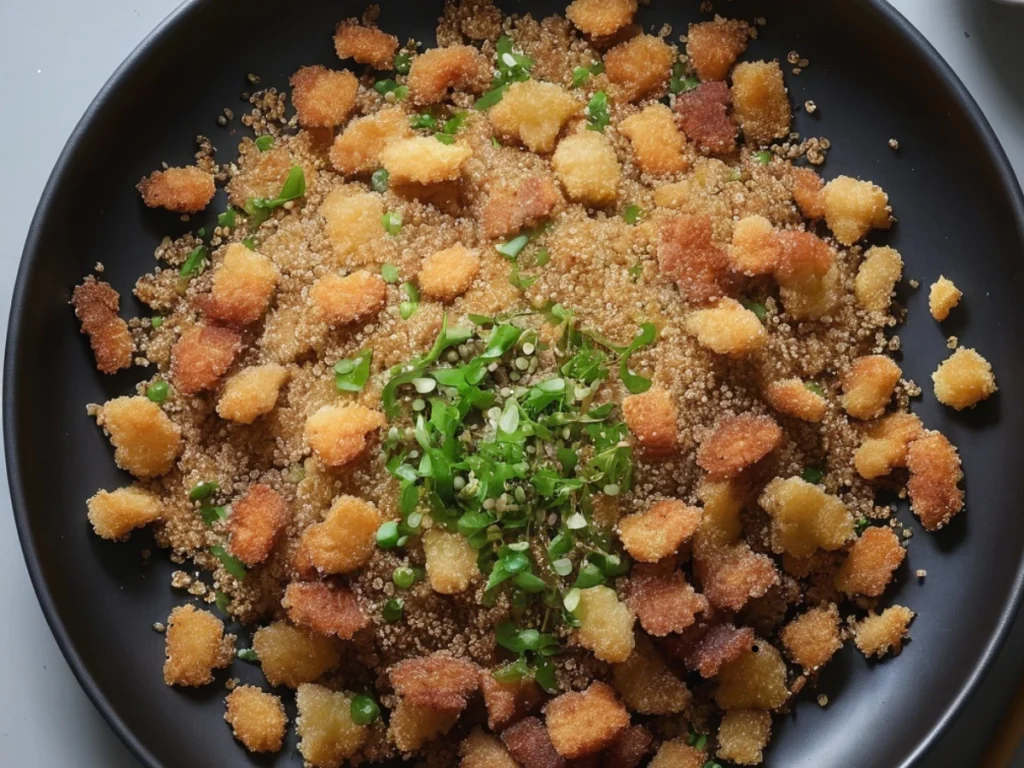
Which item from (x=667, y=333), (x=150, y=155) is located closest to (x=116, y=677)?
(x=150, y=155)

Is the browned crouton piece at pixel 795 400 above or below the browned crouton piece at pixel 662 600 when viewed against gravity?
above

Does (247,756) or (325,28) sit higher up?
(325,28)

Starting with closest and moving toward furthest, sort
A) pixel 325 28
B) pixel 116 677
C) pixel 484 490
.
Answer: pixel 484 490, pixel 116 677, pixel 325 28

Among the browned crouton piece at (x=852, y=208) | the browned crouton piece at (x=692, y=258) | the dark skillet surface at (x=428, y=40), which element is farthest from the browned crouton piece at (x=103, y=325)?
the browned crouton piece at (x=852, y=208)

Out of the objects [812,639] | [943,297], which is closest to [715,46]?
[943,297]

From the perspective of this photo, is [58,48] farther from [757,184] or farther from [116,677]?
[757,184]

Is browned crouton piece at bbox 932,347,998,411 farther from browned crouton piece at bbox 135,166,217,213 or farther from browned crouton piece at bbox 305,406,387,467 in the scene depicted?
browned crouton piece at bbox 135,166,217,213

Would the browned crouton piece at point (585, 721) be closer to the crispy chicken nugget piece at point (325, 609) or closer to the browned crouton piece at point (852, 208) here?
the crispy chicken nugget piece at point (325, 609)
